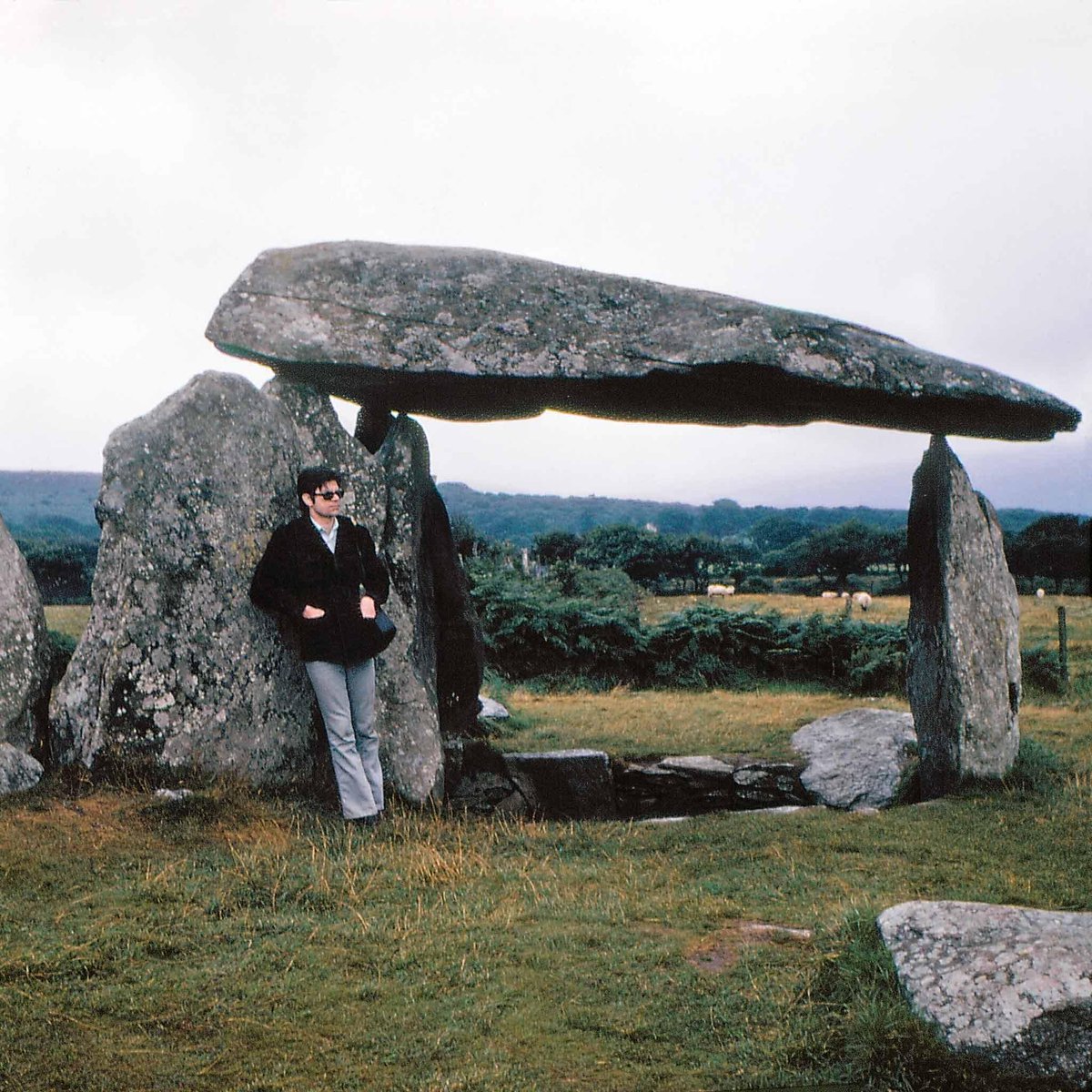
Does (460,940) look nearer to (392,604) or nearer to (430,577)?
(392,604)

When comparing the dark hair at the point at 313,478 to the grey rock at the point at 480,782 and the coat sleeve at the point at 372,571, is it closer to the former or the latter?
the coat sleeve at the point at 372,571

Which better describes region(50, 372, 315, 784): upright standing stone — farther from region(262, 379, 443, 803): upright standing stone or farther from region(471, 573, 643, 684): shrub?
region(471, 573, 643, 684): shrub

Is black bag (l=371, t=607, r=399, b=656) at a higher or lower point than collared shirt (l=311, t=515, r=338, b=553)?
lower

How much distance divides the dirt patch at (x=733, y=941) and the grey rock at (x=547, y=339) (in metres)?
4.71

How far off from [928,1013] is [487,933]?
2426 millimetres

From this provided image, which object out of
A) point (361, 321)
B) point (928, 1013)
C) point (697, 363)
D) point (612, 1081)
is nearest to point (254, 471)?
point (361, 321)

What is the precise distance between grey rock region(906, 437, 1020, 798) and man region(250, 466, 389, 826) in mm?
5168

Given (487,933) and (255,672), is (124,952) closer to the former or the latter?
(487,933)

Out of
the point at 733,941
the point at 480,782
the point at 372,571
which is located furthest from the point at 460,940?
the point at 480,782

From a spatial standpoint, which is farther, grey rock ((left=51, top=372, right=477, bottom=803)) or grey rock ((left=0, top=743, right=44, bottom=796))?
grey rock ((left=51, top=372, right=477, bottom=803))

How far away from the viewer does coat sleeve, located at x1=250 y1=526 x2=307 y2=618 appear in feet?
26.7

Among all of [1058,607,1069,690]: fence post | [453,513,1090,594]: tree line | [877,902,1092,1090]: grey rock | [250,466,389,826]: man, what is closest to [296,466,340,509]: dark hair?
[250,466,389,826]: man

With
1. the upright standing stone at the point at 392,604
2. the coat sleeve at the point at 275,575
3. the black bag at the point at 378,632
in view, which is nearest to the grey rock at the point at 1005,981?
the black bag at the point at 378,632

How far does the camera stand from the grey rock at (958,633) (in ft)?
32.0
